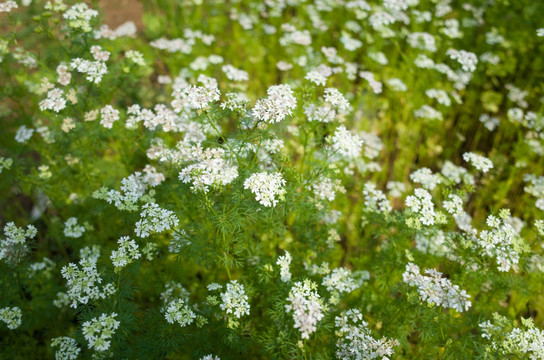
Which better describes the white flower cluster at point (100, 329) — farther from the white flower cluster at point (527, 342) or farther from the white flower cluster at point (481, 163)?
the white flower cluster at point (481, 163)

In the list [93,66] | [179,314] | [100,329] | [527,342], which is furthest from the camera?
[93,66]

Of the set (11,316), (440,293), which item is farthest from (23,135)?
(440,293)

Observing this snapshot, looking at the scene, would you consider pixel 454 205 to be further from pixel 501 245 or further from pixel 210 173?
pixel 210 173

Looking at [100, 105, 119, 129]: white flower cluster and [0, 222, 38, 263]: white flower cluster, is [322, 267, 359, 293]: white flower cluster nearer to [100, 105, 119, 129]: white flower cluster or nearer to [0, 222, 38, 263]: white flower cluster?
[100, 105, 119, 129]: white flower cluster

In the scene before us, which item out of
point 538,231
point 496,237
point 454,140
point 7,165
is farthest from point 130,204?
point 454,140

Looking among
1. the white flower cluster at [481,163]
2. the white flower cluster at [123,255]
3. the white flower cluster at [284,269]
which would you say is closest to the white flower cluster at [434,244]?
the white flower cluster at [481,163]

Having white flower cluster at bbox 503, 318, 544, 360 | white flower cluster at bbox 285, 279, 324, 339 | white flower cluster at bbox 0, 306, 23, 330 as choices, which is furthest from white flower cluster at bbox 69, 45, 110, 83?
white flower cluster at bbox 503, 318, 544, 360

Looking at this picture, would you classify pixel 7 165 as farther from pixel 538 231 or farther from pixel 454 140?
pixel 454 140
